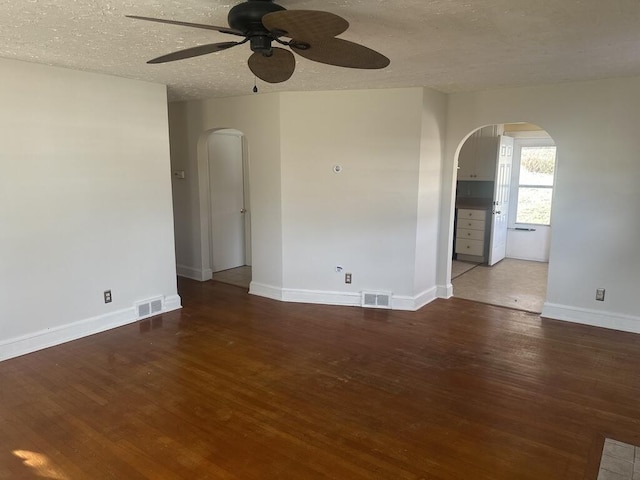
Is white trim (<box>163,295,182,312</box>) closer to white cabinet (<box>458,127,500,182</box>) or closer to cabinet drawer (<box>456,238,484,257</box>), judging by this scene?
cabinet drawer (<box>456,238,484,257</box>)

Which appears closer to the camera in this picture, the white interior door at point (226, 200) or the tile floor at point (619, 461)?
the tile floor at point (619, 461)

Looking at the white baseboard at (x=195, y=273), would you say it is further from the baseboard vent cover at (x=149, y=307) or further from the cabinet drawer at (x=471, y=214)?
the cabinet drawer at (x=471, y=214)

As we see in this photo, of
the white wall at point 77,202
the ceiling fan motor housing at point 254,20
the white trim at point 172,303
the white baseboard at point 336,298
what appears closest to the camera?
the ceiling fan motor housing at point 254,20

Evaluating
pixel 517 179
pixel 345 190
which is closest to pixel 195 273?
pixel 345 190

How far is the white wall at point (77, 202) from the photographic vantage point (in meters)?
3.56

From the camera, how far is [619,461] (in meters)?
2.40

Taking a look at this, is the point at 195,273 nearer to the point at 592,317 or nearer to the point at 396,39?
the point at 396,39

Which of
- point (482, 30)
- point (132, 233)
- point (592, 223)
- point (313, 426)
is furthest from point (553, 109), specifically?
point (132, 233)

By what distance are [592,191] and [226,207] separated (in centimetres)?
459

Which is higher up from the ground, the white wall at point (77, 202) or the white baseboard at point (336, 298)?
the white wall at point (77, 202)

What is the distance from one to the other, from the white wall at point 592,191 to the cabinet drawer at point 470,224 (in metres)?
2.56

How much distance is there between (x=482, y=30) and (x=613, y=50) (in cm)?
115

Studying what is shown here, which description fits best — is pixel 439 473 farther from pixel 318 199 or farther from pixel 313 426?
pixel 318 199

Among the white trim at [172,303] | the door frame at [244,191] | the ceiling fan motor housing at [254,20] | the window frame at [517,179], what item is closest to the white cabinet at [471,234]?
the window frame at [517,179]
